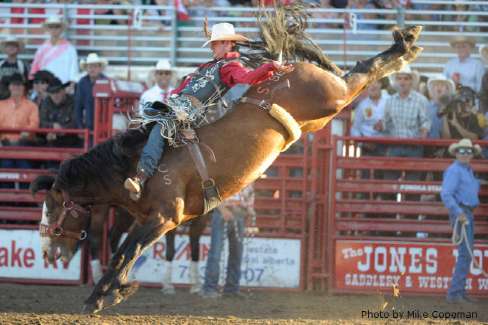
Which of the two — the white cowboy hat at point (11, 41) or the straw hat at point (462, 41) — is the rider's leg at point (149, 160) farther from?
the white cowboy hat at point (11, 41)

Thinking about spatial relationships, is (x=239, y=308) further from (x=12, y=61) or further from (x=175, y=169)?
(x=12, y=61)

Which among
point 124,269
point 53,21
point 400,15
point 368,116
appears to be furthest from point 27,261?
point 400,15

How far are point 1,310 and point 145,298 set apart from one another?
1702 mm

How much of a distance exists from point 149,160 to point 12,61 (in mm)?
5956

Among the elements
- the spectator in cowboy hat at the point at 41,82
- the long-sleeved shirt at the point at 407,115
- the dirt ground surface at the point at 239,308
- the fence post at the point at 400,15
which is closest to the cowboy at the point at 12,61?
the spectator in cowboy hat at the point at 41,82

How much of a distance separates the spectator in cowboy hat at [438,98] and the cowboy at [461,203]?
2.92ft

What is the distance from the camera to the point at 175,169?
6844 mm

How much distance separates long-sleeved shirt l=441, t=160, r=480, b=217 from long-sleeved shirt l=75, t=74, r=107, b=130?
4.13 m

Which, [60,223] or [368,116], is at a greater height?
[368,116]

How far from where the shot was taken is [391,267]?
10344 mm

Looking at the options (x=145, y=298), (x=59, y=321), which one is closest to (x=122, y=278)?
(x=59, y=321)

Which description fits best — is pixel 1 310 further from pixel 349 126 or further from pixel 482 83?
pixel 482 83

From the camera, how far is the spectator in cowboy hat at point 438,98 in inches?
420

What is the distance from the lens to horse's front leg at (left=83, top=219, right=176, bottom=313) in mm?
6691
